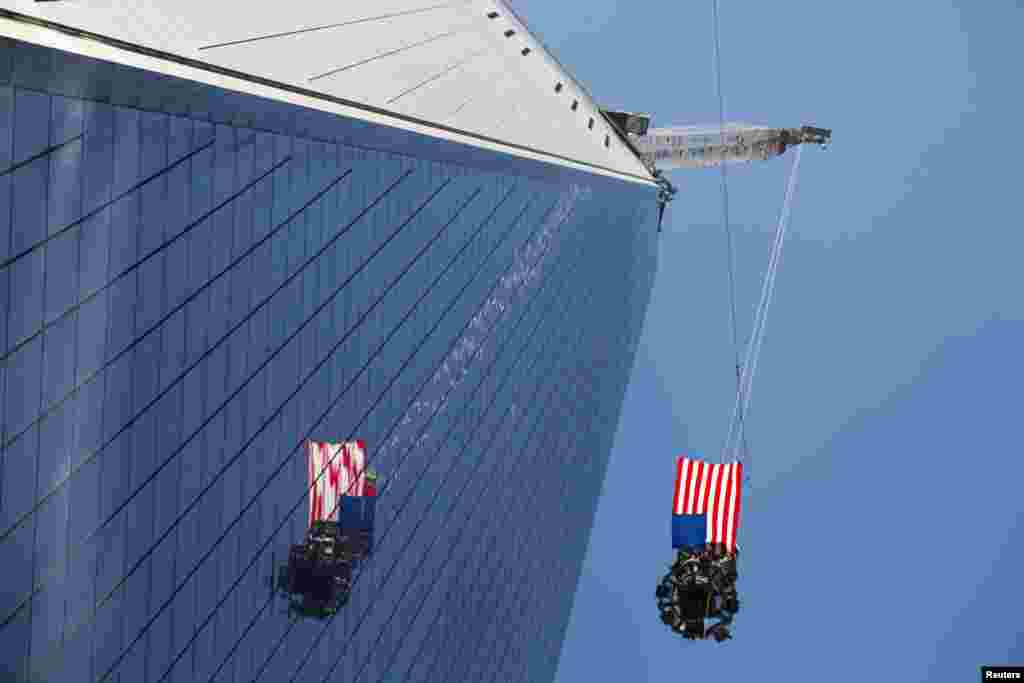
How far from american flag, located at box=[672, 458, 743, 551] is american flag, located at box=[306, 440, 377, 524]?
8615mm

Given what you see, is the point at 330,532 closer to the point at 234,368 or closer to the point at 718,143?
the point at 234,368

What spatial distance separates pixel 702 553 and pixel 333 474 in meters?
9.60

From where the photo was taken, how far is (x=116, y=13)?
23703 millimetres

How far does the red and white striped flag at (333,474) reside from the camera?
123ft

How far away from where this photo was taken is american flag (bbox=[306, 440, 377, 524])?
3759 cm

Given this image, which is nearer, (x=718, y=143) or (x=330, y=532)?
(x=330, y=532)

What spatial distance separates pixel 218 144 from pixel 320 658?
1626 cm

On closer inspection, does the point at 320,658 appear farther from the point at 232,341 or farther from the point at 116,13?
the point at 116,13

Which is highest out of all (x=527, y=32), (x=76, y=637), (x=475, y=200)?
(x=527, y=32)

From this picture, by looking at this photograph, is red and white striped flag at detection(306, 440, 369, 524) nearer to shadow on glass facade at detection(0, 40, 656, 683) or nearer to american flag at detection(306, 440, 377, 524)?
american flag at detection(306, 440, 377, 524)

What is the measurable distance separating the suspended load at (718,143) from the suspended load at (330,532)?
5981 centimetres

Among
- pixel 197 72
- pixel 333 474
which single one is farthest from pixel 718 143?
pixel 197 72

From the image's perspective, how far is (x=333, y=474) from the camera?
3906cm

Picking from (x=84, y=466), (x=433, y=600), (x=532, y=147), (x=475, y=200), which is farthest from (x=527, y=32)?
(x=84, y=466)
